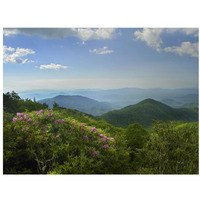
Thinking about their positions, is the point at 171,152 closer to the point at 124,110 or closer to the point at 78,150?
the point at 78,150

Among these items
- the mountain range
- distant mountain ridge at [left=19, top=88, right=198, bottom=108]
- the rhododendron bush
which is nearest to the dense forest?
the rhododendron bush

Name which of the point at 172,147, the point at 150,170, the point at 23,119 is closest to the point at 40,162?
the point at 23,119

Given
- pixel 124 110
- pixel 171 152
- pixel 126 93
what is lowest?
pixel 171 152

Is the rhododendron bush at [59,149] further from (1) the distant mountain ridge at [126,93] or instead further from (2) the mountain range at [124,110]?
(1) the distant mountain ridge at [126,93]

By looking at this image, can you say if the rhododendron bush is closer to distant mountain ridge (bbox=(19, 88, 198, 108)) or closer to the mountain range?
the mountain range

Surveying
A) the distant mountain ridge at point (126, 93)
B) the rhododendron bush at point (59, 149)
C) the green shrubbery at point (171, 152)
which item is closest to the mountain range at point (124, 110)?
the distant mountain ridge at point (126, 93)

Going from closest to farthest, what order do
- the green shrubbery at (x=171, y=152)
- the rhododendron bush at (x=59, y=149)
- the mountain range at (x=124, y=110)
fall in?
the rhododendron bush at (x=59, y=149)
the green shrubbery at (x=171, y=152)
the mountain range at (x=124, y=110)

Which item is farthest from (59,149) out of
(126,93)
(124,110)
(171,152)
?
(124,110)

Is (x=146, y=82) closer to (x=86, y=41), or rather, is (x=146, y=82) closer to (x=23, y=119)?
(x=86, y=41)
